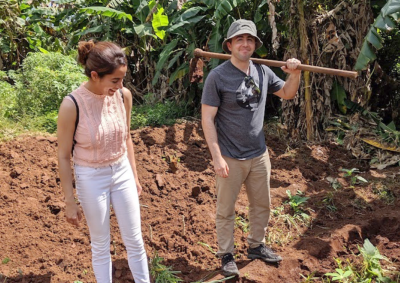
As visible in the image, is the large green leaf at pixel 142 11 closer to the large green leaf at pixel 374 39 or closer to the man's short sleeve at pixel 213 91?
the large green leaf at pixel 374 39

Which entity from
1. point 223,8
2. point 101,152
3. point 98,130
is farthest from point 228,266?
point 223,8

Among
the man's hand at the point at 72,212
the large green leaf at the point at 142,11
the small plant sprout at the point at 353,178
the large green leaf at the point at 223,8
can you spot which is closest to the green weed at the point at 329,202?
the small plant sprout at the point at 353,178

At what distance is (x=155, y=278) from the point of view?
13.0ft

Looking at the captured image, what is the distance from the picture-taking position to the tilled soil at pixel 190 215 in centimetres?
418

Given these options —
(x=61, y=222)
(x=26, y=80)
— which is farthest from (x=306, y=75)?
(x=26, y=80)

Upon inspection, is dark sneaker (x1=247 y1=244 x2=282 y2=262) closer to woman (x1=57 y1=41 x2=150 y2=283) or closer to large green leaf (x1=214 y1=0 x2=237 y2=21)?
woman (x1=57 y1=41 x2=150 y2=283)

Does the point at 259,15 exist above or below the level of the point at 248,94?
above

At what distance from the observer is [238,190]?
3852 millimetres

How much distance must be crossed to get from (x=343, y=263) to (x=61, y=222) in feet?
9.03

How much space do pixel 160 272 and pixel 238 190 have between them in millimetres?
951

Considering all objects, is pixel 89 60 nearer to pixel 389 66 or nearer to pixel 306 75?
pixel 306 75

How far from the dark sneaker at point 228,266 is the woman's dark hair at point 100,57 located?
1.85m

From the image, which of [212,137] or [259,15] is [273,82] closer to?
[212,137]

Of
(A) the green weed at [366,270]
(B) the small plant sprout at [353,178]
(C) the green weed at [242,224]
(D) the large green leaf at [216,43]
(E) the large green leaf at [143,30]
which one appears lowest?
(C) the green weed at [242,224]
